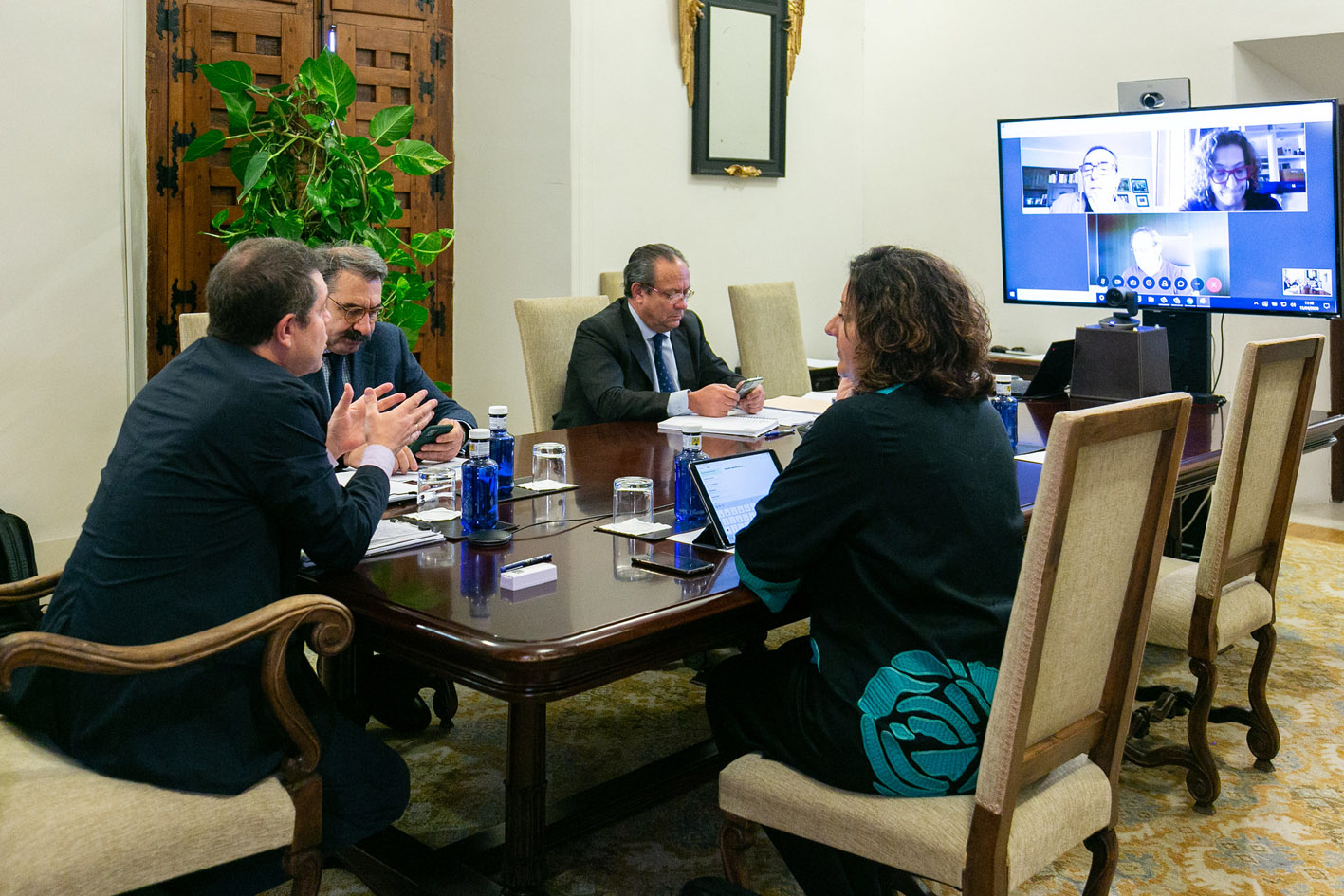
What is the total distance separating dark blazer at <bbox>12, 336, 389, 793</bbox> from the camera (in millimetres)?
1801

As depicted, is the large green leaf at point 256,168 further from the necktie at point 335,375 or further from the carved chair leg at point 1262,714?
the carved chair leg at point 1262,714

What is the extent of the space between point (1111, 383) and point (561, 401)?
1.80 meters

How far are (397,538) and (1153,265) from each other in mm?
3058

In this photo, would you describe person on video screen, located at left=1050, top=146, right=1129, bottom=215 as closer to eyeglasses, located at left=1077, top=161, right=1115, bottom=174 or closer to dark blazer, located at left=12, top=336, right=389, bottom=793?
eyeglasses, located at left=1077, top=161, right=1115, bottom=174

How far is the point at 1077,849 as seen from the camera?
102 inches

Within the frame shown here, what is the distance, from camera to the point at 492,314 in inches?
221

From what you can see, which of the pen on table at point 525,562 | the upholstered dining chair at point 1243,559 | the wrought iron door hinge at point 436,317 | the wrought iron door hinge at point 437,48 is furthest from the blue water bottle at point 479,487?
the wrought iron door hinge at point 437,48

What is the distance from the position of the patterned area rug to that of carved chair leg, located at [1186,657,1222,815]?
1.6 inches

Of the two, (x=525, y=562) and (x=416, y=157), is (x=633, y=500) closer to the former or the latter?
Answer: (x=525, y=562)

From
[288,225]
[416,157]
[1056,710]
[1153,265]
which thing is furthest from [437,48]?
[1056,710]

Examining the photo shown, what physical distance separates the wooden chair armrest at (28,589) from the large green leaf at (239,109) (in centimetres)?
269

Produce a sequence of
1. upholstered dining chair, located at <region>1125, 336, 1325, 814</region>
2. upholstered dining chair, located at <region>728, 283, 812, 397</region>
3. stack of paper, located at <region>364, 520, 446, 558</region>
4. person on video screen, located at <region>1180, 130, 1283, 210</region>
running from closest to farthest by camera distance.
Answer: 1. stack of paper, located at <region>364, 520, 446, 558</region>
2. upholstered dining chair, located at <region>1125, 336, 1325, 814</region>
3. person on video screen, located at <region>1180, 130, 1283, 210</region>
4. upholstered dining chair, located at <region>728, 283, 812, 397</region>

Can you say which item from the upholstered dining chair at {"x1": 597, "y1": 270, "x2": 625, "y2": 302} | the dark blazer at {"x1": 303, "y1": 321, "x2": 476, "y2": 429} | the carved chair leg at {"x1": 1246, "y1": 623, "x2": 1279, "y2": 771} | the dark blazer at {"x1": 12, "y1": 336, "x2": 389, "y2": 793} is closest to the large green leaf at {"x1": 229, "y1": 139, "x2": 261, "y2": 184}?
the dark blazer at {"x1": 303, "y1": 321, "x2": 476, "y2": 429}

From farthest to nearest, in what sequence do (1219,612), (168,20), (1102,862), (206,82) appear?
(206,82), (168,20), (1219,612), (1102,862)
